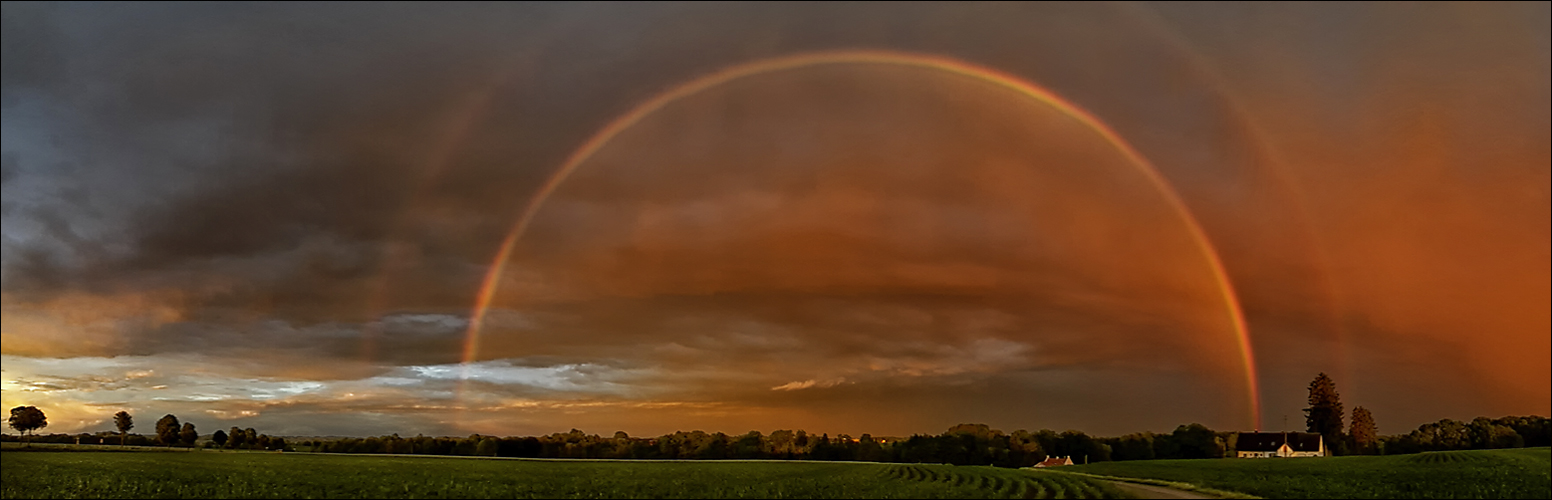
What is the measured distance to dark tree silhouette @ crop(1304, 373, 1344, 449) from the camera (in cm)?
19262

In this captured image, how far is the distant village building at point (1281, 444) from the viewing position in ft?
594

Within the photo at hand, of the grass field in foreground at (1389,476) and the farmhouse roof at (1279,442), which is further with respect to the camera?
the farmhouse roof at (1279,442)

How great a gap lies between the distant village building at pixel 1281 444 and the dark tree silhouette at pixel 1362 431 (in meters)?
5.43

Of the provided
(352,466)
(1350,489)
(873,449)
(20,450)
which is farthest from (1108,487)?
(20,450)

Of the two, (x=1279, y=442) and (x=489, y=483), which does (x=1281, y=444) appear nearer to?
(x=1279, y=442)

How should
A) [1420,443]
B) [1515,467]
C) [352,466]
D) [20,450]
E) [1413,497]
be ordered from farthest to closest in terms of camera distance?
[1420,443], [20,450], [352,466], [1515,467], [1413,497]

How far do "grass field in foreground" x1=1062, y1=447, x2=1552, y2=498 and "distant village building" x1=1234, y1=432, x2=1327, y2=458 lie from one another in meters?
79.4

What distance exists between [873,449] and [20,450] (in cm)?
12894

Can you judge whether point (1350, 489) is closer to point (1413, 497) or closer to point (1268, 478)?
point (1413, 497)

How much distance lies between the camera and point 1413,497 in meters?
68.5

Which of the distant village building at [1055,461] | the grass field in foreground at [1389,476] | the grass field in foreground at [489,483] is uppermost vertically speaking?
the grass field in foreground at [1389,476]

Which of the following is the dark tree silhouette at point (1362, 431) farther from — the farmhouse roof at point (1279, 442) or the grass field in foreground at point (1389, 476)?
the grass field in foreground at point (1389, 476)

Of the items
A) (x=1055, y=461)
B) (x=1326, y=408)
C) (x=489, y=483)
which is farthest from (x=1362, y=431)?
(x=489, y=483)

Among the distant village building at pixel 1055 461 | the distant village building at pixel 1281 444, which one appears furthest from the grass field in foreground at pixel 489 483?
the distant village building at pixel 1281 444
